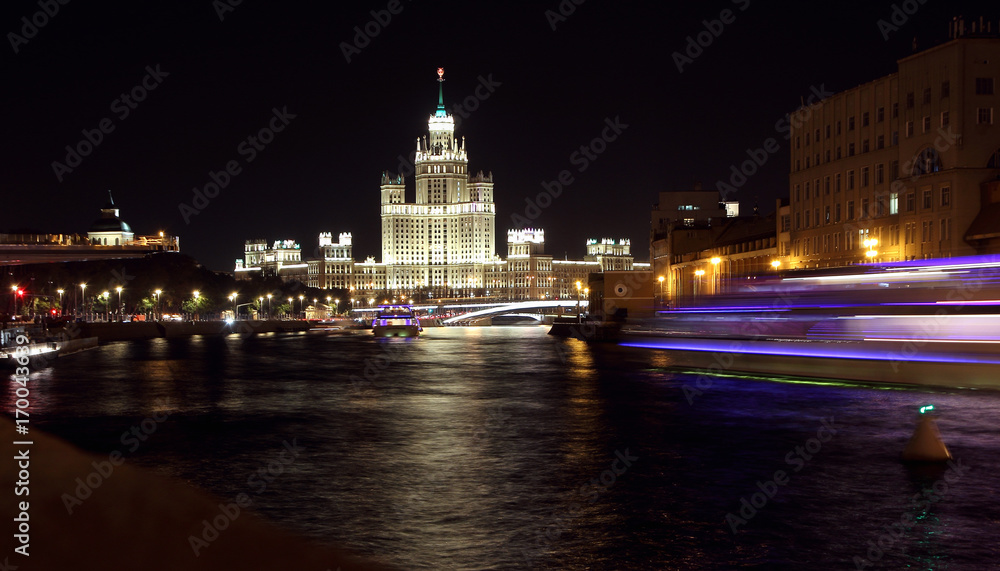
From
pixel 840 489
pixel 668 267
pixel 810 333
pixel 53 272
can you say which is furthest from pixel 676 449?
pixel 668 267

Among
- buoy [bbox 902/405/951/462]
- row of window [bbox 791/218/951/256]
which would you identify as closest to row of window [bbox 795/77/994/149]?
row of window [bbox 791/218/951/256]

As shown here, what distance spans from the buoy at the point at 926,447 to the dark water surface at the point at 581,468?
33 cm

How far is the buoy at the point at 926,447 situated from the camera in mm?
14039

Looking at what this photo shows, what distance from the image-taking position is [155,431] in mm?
17906

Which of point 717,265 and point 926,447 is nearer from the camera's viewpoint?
point 926,447

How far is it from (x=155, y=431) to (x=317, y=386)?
39.1 ft

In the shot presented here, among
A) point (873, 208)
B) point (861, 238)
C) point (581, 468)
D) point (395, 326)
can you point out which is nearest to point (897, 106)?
→ point (873, 208)

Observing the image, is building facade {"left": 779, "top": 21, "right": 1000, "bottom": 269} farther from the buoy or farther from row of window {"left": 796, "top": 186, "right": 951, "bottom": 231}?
the buoy

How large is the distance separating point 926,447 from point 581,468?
5.16 metres

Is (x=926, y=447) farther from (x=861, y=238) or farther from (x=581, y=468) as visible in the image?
(x=861, y=238)

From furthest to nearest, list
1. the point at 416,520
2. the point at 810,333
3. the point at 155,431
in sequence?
the point at 810,333 → the point at 155,431 → the point at 416,520

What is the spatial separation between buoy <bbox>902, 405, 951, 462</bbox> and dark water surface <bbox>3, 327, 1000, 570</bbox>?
0.33 m

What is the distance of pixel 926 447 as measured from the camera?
14.0m

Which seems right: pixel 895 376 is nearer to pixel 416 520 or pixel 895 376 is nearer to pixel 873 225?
pixel 416 520
